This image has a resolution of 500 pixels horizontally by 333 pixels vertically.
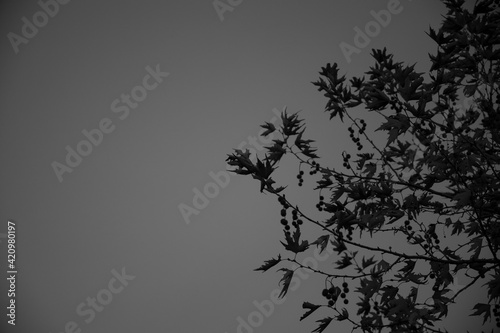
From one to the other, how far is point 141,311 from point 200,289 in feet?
52.2

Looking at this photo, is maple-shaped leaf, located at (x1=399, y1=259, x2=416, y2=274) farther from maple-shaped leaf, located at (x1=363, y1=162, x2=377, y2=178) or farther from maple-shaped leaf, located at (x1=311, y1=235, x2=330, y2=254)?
maple-shaped leaf, located at (x1=363, y1=162, x2=377, y2=178)

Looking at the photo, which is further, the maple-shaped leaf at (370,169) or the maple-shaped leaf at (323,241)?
the maple-shaped leaf at (370,169)

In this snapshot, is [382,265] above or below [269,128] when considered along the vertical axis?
below

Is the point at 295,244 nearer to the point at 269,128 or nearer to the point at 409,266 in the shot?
the point at 409,266

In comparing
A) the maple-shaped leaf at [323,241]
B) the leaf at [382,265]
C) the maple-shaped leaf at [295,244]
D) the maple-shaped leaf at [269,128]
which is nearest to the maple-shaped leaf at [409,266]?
the leaf at [382,265]

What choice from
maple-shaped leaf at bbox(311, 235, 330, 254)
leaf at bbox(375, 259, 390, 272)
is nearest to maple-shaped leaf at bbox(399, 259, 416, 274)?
leaf at bbox(375, 259, 390, 272)

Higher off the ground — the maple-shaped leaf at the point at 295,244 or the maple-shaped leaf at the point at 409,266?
the maple-shaped leaf at the point at 295,244

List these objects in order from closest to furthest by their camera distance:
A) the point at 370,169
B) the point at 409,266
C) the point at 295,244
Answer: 1. the point at 295,244
2. the point at 409,266
3. the point at 370,169

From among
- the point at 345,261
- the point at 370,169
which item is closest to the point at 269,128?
the point at 370,169

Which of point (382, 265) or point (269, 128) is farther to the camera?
point (269, 128)

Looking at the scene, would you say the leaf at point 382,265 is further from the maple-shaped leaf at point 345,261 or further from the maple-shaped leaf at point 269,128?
the maple-shaped leaf at point 269,128

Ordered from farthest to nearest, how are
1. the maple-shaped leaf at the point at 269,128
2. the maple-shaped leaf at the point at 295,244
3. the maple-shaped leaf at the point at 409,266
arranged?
1. the maple-shaped leaf at the point at 269,128
2. the maple-shaped leaf at the point at 409,266
3. the maple-shaped leaf at the point at 295,244

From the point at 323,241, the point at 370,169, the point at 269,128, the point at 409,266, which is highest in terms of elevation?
the point at 269,128

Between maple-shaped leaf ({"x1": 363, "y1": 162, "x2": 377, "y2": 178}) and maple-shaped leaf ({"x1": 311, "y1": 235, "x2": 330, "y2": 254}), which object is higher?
maple-shaped leaf ({"x1": 363, "y1": 162, "x2": 377, "y2": 178})
